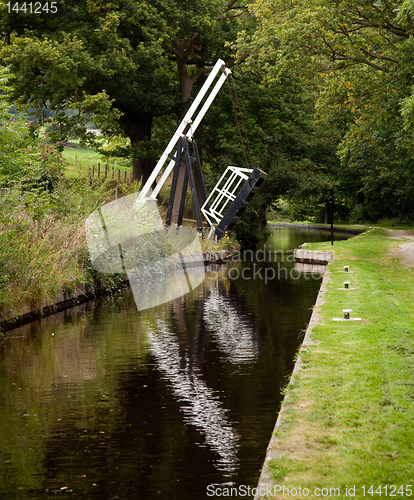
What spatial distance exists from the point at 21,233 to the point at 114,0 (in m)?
15.9

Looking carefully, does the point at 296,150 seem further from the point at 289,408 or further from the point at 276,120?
the point at 289,408

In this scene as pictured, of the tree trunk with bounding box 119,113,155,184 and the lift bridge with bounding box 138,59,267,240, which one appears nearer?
the lift bridge with bounding box 138,59,267,240

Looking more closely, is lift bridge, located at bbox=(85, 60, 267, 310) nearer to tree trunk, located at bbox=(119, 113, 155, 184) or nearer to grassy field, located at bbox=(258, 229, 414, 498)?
tree trunk, located at bbox=(119, 113, 155, 184)

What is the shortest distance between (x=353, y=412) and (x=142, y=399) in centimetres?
278

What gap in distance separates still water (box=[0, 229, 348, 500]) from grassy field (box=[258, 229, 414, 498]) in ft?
1.79

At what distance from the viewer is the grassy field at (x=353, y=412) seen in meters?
4.68

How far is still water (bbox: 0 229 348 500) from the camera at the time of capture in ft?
18.4

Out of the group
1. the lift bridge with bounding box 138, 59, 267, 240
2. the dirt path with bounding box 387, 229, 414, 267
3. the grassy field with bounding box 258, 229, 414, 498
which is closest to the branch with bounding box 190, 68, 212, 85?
the lift bridge with bounding box 138, 59, 267, 240

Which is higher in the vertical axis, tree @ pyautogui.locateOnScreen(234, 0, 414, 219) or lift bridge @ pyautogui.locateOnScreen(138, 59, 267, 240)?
tree @ pyautogui.locateOnScreen(234, 0, 414, 219)

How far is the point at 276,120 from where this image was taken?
32250 millimetres

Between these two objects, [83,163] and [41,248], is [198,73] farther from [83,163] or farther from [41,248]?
[41,248]

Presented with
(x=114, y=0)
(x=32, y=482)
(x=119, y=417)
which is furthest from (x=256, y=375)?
(x=114, y=0)

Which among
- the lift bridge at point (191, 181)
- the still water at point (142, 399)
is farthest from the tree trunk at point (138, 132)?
the still water at point (142, 399)

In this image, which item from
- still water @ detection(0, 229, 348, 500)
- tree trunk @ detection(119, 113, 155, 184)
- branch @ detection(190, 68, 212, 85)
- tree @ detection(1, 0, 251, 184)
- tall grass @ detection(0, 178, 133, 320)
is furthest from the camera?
branch @ detection(190, 68, 212, 85)
